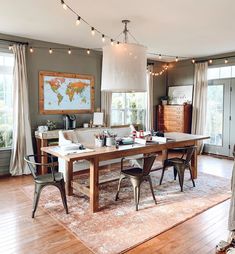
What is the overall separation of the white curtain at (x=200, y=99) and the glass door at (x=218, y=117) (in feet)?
0.59

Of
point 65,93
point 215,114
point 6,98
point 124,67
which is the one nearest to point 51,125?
point 65,93

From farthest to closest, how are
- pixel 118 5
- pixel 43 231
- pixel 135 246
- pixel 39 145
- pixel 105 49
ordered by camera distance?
pixel 39 145 < pixel 105 49 < pixel 118 5 < pixel 43 231 < pixel 135 246

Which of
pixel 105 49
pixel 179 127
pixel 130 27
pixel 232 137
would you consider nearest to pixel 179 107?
pixel 179 127

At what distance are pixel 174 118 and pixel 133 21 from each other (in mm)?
3716

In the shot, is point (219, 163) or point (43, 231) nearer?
point (43, 231)

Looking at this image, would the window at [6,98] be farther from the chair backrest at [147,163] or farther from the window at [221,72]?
the window at [221,72]

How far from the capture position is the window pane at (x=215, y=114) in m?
6.49

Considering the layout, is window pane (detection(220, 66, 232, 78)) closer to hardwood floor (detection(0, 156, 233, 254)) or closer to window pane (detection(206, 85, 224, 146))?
window pane (detection(206, 85, 224, 146))

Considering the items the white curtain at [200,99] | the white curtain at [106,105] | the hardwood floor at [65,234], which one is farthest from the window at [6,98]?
the white curtain at [200,99]

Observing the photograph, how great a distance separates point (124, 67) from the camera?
133 inches

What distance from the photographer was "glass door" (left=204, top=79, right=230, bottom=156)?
634 centimetres

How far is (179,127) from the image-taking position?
22.5 feet

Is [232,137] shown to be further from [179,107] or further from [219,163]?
[179,107]

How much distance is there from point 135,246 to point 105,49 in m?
2.59
